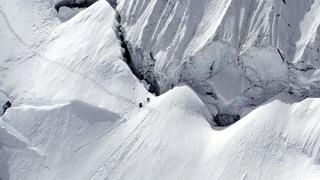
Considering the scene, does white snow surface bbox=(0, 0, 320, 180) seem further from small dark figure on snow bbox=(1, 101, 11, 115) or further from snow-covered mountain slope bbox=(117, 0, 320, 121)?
small dark figure on snow bbox=(1, 101, 11, 115)

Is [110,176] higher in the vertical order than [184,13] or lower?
lower

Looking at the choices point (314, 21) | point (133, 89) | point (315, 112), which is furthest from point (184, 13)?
point (315, 112)

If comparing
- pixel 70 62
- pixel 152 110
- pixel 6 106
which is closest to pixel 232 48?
pixel 152 110

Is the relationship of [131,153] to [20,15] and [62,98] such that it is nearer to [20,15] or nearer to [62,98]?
[62,98]

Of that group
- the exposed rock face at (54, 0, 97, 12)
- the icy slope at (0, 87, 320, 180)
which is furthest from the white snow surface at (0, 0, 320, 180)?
the exposed rock face at (54, 0, 97, 12)

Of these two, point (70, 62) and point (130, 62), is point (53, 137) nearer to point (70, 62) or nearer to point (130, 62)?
point (70, 62)

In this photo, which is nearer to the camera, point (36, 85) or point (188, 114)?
point (188, 114)

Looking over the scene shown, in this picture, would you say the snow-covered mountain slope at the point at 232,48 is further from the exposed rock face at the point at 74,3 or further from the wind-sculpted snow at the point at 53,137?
the exposed rock face at the point at 74,3
